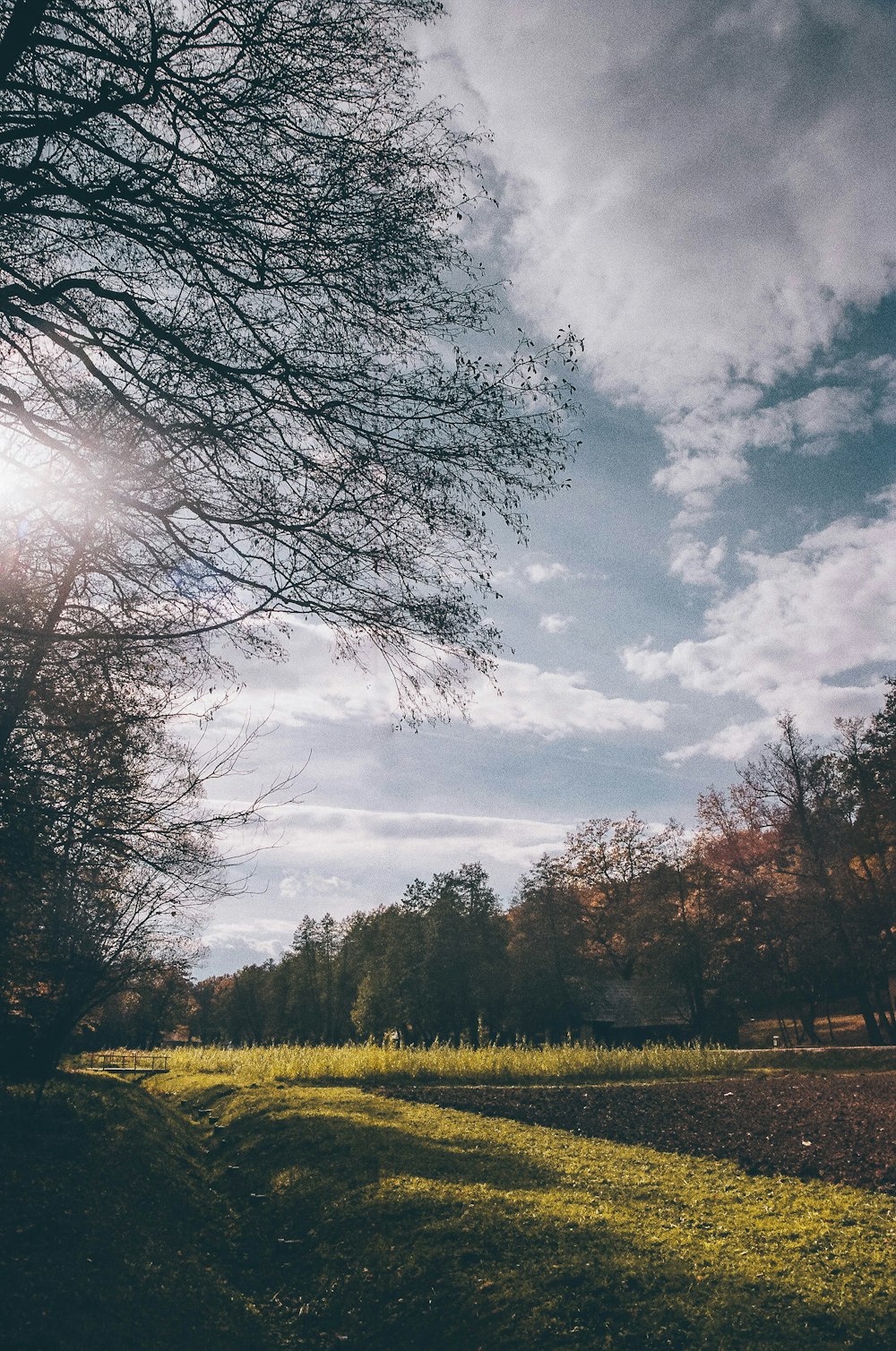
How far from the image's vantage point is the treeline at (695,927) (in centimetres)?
2828

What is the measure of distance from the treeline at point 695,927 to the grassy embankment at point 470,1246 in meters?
17.8

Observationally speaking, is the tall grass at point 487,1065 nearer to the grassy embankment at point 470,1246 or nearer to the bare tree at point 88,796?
the grassy embankment at point 470,1246

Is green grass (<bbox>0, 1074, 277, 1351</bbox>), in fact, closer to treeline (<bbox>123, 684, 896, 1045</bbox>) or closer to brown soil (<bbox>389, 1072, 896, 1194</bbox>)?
brown soil (<bbox>389, 1072, 896, 1194</bbox>)

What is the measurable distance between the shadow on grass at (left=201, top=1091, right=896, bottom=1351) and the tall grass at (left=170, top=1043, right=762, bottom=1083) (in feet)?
39.0

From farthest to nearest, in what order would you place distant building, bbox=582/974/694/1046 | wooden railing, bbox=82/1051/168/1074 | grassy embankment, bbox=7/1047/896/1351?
1. distant building, bbox=582/974/694/1046
2. wooden railing, bbox=82/1051/168/1074
3. grassy embankment, bbox=7/1047/896/1351

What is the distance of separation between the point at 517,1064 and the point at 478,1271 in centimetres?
1666

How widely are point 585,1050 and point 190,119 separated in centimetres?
2434

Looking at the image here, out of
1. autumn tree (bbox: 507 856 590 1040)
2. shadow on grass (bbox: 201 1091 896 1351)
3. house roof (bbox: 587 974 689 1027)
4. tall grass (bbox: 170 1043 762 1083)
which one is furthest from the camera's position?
autumn tree (bbox: 507 856 590 1040)

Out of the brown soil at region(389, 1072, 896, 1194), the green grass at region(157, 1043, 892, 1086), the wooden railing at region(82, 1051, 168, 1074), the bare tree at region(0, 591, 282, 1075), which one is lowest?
the wooden railing at region(82, 1051, 168, 1074)

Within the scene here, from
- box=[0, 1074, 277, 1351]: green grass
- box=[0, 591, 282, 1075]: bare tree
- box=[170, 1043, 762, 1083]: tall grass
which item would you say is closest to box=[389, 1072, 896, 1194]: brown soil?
box=[170, 1043, 762, 1083]: tall grass

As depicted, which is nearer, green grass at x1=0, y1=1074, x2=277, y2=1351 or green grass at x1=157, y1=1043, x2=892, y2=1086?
green grass at x1=0, y1=1074, x2=277, y2=1351

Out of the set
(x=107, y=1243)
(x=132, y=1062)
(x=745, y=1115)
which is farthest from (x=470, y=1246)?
(x=132, y=1062)

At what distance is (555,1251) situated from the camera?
219 inches

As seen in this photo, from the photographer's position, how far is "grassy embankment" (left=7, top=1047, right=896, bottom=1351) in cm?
463
